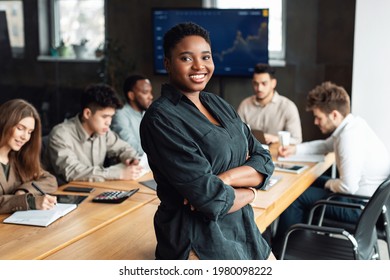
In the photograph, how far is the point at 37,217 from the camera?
199 cm

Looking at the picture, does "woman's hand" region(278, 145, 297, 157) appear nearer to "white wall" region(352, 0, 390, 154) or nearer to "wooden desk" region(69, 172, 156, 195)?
"wooden desk" region(69, 172, 156, 195)

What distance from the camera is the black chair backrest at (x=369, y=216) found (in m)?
2.19

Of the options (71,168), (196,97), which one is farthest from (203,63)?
(71,168)

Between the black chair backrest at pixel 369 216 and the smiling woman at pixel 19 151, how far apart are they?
1379 mm

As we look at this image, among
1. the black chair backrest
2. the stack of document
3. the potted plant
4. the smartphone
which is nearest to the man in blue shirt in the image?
the stack of document

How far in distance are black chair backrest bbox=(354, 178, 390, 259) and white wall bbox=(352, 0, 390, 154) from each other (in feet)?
6.21

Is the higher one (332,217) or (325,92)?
(325,92)

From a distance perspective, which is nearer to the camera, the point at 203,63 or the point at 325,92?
the point at 203,63

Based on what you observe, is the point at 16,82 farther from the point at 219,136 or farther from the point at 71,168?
the point at 219,136

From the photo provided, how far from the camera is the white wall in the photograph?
13.1ft

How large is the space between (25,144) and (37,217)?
1.59 feet

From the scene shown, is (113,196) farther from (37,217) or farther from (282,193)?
(282,193)
